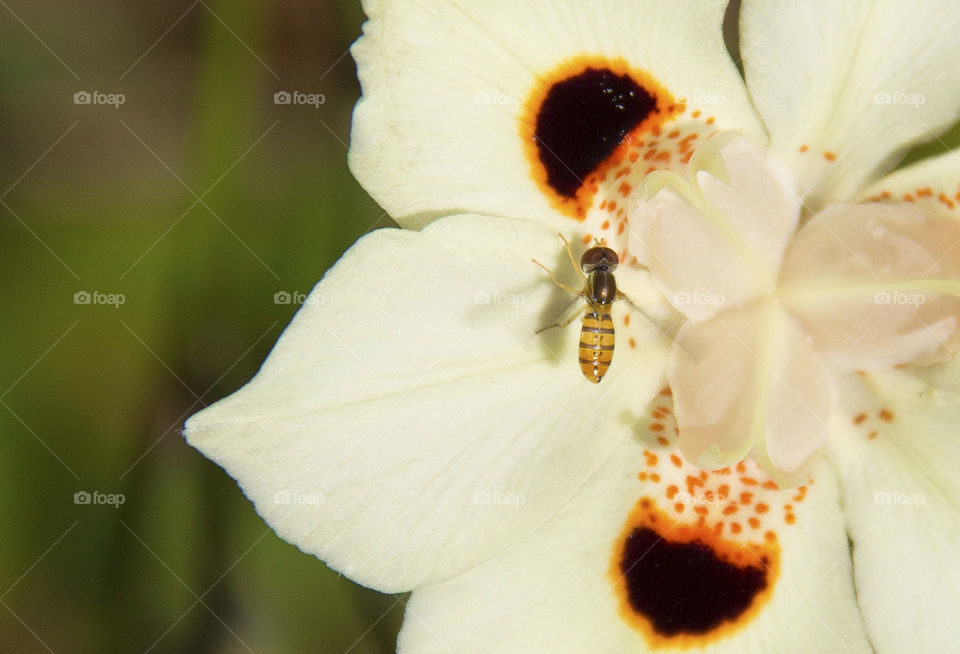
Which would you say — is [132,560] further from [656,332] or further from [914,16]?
[914,16]

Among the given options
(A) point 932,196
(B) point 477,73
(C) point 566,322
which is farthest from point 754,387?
(B) point 477,73

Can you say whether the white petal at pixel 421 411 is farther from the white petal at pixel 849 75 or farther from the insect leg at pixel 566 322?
the white petal at pixel 849 75

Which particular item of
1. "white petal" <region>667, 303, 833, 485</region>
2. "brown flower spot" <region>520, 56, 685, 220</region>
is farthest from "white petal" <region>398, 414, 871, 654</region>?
"brown flower spot" <region>520, 56, 685, 220</region>

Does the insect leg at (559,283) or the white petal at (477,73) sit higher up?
the white petal at (477,73)

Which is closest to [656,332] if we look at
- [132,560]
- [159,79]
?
[132,560]

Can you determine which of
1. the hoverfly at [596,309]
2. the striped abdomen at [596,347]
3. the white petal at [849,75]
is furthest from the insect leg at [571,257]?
the white petal at [849,75]

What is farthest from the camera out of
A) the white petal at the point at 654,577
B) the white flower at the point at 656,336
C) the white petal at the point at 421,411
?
the white petal at the point at 654,577

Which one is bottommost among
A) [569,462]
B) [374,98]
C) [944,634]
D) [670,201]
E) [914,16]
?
[944,634]
